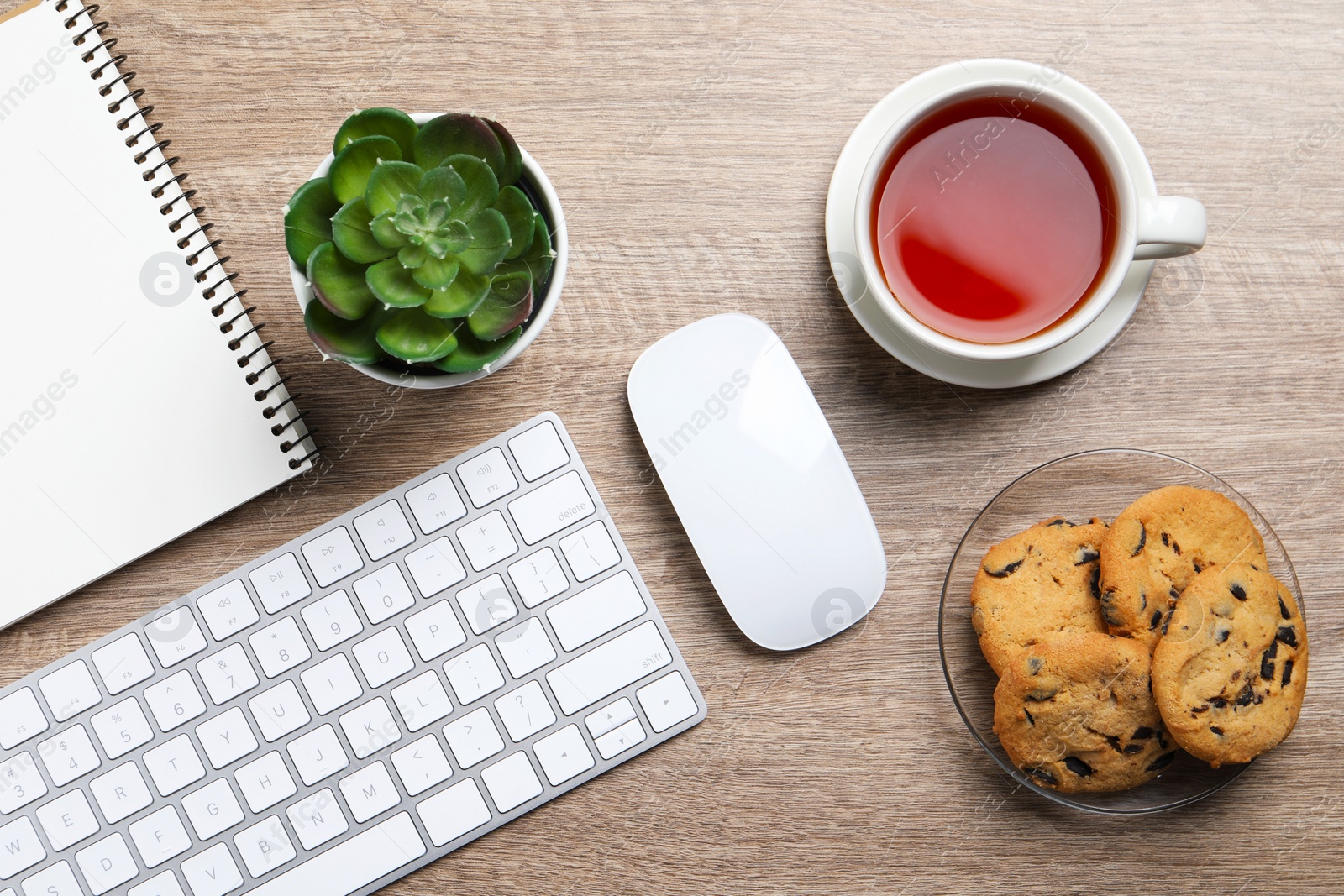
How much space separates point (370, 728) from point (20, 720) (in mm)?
286

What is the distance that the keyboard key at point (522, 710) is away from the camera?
2.42 feet

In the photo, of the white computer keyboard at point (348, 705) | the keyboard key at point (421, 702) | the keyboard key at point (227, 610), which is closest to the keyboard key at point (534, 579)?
the white computer keyboard at point (348, 705)

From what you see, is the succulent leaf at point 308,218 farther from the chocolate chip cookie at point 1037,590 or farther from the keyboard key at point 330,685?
the chocolate chip cookie at point 1037,590

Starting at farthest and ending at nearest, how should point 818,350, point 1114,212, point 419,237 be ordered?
point 818,350, point 1114,212, point 419,237

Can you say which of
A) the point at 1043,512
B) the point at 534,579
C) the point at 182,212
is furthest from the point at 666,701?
the point at 182,212

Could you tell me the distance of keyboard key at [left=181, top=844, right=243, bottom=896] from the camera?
2.39 ft

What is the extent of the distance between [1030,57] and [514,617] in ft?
2.13

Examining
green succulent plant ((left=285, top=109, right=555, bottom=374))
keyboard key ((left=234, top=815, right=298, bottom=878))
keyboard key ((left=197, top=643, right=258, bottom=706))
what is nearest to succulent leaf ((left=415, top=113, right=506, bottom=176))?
green succulent plant ((left=285, top=109, right=555, bottom=374))

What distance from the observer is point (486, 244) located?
0.56 meters

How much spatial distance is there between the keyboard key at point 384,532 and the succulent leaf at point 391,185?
0.91 ft

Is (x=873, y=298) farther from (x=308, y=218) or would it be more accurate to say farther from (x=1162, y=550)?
(x=308, y=218)

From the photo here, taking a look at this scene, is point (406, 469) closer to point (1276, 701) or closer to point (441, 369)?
point (441, 369)

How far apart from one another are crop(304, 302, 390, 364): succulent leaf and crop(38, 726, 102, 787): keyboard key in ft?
1.36

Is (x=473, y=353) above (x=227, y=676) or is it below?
above
